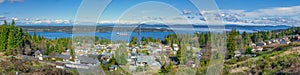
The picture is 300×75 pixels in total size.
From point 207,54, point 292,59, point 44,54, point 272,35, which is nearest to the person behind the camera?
point 292,59

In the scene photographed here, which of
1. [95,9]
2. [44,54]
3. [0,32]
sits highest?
[95,9]

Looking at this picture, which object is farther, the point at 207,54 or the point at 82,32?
the point at 207,54

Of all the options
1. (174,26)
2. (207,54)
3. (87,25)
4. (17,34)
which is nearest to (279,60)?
(207,54)

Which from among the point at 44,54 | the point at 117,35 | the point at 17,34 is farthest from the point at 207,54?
the point at 17,34

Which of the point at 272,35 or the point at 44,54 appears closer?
the point at 44,54

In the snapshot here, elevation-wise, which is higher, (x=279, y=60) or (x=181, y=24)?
(x=181, y=24)

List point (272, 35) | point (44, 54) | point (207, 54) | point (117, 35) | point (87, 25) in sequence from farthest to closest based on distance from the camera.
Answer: point (272, 35) → point (44, 54) → point (207, 54) → point (117, 35) → point (87, 25)

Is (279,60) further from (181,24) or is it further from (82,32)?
(82,32)

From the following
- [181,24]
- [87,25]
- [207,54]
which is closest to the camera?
[87,25]

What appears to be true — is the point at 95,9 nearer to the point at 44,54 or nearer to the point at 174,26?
the point at 174,26
